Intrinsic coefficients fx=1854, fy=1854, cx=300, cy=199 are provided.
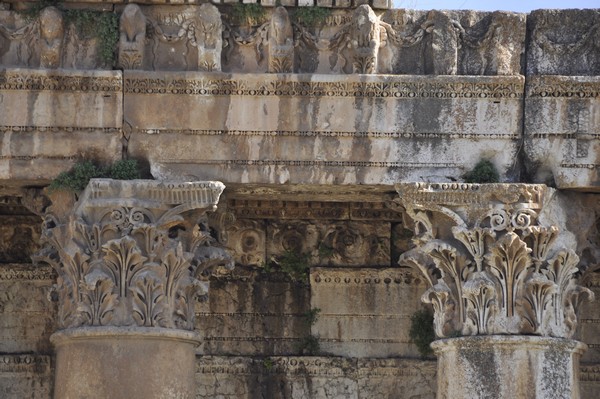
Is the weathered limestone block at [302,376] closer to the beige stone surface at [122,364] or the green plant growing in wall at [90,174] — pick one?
the beige stone surface at [122,364]

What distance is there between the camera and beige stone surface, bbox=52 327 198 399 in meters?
19.2

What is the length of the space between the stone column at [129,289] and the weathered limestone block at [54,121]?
1.58 ft

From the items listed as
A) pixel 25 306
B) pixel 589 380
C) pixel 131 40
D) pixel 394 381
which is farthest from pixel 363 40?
pixel 25 306

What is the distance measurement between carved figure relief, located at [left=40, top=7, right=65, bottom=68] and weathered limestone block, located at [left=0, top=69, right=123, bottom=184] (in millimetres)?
187

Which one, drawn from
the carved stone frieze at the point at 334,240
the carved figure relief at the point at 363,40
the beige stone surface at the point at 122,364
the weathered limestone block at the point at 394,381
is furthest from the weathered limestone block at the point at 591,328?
the beige stone surface at the point at 122,364

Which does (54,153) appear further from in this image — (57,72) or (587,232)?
(587,232)

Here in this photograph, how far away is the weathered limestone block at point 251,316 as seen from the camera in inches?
898

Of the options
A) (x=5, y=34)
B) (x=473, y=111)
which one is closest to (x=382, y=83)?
(x=473, y=111)

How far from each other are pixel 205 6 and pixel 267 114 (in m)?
1.35

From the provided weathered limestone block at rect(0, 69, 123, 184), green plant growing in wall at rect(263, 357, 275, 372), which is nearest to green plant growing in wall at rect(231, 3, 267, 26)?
weathered limestone block at rect(0, 69, 123, 184)

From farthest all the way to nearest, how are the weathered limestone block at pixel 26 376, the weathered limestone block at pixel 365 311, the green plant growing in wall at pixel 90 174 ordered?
1. the weathered limestone block at pixel 365 311
2. the weathered limestone block at pixel 26 376
3. the green plant growing in wall at pixel 90 174

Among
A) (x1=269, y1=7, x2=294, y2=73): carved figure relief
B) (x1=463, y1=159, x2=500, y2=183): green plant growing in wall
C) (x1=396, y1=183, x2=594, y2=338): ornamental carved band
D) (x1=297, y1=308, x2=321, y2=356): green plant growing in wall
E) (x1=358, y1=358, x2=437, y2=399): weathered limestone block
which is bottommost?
(x1=358, y1=358, x2=437, y2=399): weathered limestone block

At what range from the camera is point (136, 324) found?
19281mm

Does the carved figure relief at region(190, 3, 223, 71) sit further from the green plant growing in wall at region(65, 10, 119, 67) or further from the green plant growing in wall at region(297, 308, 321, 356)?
the green plant growing in wall at region(297, 308, 321, 356)
